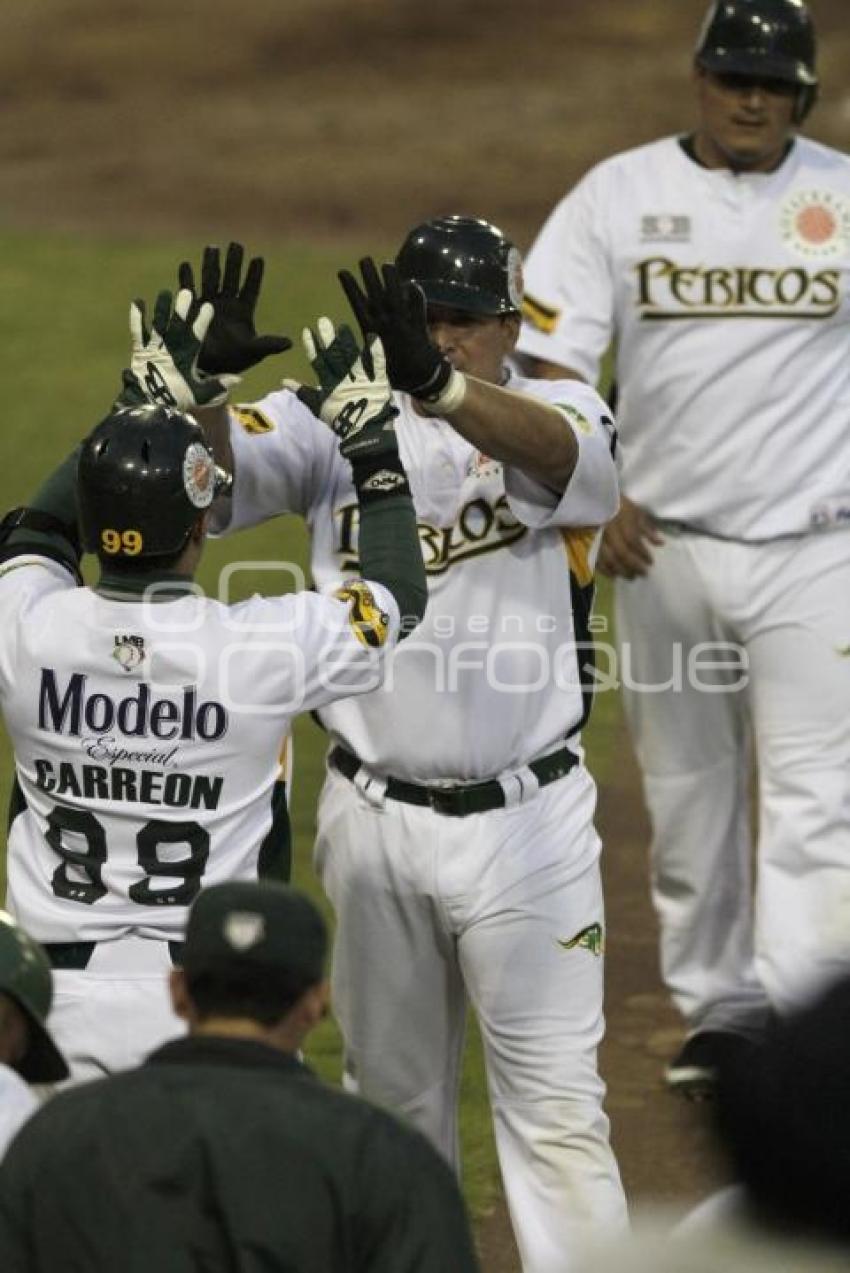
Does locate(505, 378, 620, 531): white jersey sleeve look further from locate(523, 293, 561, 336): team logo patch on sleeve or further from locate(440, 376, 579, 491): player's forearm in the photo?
locate(523, 293, 561, 336): team logo patch on sleeve

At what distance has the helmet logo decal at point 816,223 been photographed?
6.86 meters

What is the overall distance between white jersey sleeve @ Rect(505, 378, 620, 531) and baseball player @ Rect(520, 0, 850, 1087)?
140 cm

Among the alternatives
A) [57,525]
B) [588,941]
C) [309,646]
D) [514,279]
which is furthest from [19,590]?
[588,941]

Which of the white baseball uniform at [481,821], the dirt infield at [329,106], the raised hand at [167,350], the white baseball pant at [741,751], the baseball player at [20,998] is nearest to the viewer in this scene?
the baseball player at [20,998]

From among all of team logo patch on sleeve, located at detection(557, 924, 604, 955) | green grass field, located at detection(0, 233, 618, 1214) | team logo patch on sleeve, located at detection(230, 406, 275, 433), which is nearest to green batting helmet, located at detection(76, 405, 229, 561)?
team logo patch on sleeve, located at detection(230, 406, 275, 433)

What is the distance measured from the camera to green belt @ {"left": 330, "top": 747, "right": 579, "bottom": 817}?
5367mm

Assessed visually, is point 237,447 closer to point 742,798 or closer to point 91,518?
point 91,518

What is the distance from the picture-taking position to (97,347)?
15219mm

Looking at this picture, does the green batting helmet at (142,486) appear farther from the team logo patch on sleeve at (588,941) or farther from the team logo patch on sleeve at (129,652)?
the team logo patch on sleeve at (588,941)

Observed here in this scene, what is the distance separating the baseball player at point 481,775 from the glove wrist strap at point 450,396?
0.18 meters

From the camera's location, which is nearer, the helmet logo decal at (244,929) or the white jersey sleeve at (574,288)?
the helmet logo decal at (244,929)

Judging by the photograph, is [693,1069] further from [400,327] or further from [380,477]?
[400,327]

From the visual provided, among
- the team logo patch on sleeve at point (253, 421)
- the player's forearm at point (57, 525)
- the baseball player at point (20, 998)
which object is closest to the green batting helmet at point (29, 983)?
the baseball player at point (20, 998)

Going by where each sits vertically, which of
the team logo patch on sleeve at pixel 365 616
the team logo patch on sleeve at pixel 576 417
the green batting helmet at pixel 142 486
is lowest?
the team logo patch on sleeve at pixel 365 616
